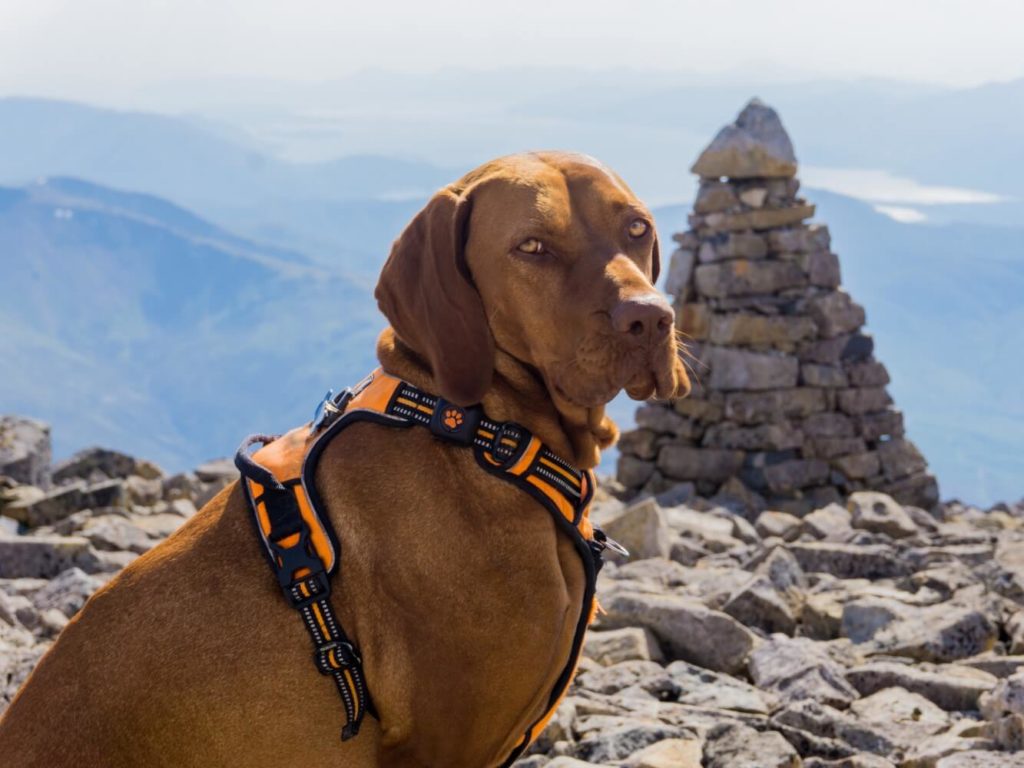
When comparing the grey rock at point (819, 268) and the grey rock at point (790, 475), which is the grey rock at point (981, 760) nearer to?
the grey rock at point (790, 475)

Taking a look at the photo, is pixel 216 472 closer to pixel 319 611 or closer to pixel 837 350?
pixel 837 350

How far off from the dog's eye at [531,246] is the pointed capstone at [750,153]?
13.0 metres

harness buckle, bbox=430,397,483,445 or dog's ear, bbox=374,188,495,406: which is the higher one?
dog's ear, bbox=374,188,495,406

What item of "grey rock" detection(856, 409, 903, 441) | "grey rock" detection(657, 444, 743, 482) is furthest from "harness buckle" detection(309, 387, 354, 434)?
"grey rock" detection(856, 409, 903, 441)

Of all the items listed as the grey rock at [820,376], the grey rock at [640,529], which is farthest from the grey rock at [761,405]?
the grey rock at [640,529]

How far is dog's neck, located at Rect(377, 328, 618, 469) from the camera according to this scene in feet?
12.3

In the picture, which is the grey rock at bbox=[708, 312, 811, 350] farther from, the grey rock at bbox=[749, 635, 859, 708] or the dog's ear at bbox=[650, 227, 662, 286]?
the dog's ear at bbox=[650, 227, 662, 286]

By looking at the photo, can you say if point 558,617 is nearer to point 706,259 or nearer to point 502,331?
point 502,331

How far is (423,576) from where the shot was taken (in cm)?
350

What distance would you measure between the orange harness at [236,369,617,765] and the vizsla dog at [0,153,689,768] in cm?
4

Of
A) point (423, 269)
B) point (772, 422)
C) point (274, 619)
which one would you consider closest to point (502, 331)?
point (423, 269)

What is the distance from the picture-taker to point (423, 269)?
12.0ft

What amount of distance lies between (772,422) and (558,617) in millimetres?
12696

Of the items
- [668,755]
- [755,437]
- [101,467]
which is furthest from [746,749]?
[101,467]
